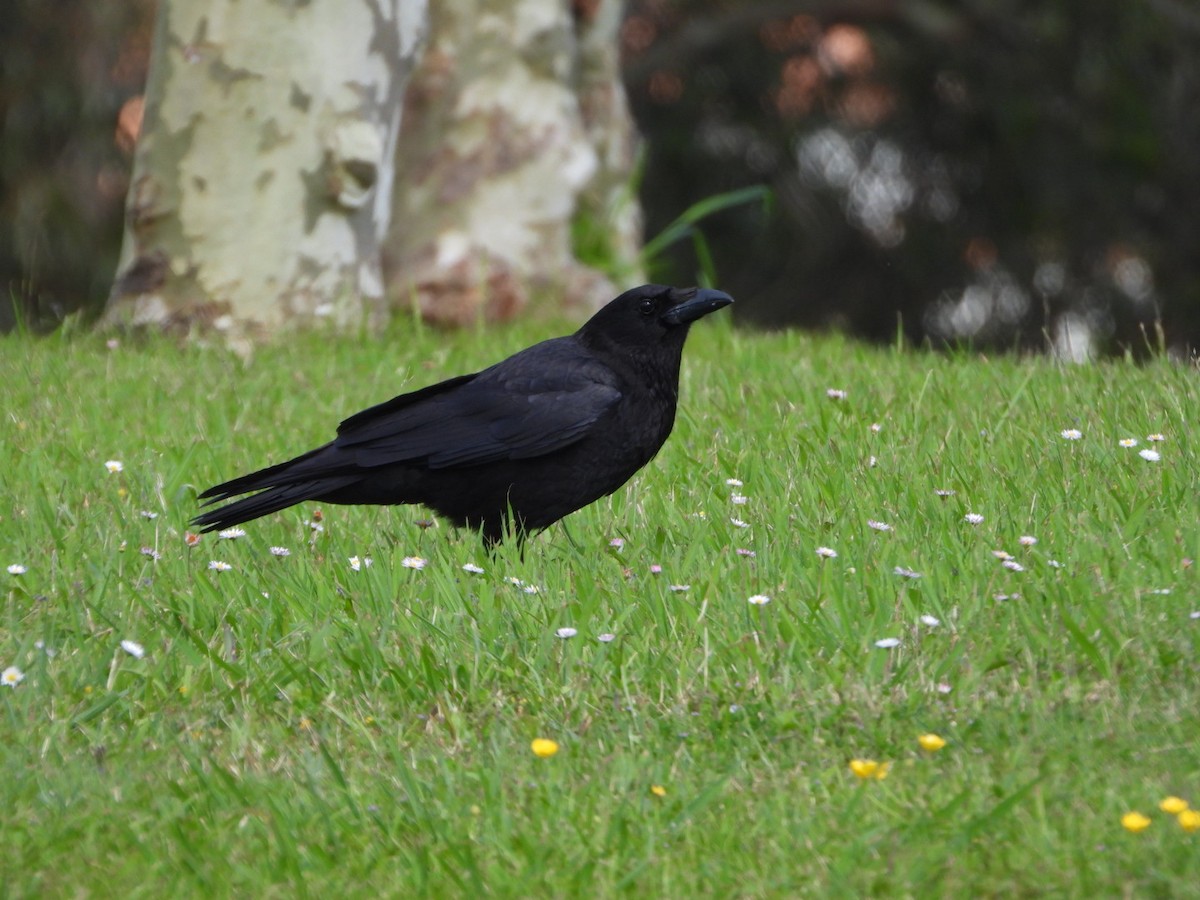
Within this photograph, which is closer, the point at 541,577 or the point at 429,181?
the point at 541,577

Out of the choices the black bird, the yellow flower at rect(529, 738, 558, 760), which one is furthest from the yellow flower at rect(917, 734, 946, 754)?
the black bird

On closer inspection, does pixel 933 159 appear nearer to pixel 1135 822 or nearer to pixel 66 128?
pixel 66 128

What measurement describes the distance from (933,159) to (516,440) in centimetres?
1253

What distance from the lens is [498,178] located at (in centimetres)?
946

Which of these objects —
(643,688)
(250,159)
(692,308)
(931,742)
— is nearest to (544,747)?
(643,688)

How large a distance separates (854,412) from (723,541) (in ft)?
5.65

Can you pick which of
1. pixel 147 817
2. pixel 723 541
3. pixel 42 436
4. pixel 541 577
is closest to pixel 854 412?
pixel 723 541

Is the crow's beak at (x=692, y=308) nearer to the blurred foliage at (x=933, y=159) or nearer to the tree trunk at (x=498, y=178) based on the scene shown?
the tree trunk at (x=498, y=178)

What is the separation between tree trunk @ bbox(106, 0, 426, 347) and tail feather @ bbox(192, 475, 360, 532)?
138 inches

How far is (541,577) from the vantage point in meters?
4.45

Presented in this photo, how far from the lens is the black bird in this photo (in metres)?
4.83

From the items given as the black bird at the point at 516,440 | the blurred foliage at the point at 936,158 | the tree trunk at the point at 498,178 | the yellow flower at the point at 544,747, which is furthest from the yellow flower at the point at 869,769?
the blurred foliage at the point at 936,158

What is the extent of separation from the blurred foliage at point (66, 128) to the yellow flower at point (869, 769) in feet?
34.1

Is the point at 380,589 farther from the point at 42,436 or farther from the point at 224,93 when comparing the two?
the point at 224,93
